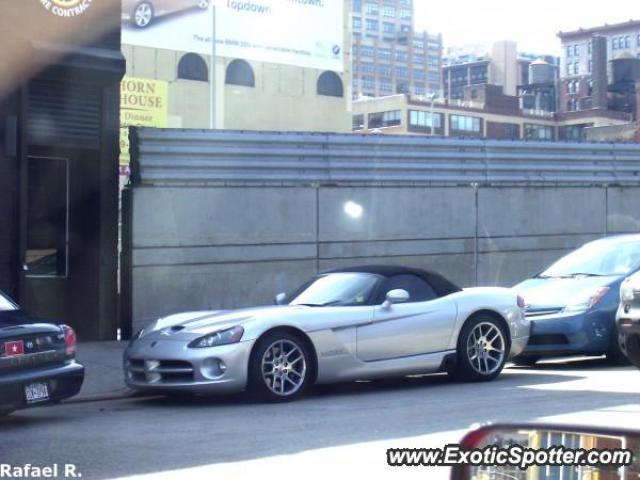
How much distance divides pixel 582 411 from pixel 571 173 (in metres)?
10.2

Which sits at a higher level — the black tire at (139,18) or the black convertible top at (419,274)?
the black tire at (139,18)

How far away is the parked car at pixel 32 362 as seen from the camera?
26.6 ft

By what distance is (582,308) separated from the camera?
1210cm

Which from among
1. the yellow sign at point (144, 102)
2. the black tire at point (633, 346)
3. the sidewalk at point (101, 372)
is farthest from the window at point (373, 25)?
the black tire at point (633, 346)

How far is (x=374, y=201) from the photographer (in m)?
16.5

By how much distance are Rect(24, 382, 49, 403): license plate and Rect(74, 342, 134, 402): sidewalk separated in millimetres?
2028

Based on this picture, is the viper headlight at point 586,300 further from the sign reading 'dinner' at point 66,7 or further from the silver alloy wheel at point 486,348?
the sign reading 'dinner' at point 66,7

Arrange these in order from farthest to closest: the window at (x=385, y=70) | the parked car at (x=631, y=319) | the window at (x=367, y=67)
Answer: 1. the window at (x=385, y=70)
2. the window at (x=367, y=67)
3. the parked car at (x=631, y=319)

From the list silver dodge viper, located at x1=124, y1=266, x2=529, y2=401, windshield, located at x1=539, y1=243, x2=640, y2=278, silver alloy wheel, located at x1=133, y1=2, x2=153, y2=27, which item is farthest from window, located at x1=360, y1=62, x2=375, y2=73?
silver dodge viper, located at x1=124, y1=266, x2=529, y2=401

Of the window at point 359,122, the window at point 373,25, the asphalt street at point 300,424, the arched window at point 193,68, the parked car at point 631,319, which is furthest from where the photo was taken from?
the window at point 373,25

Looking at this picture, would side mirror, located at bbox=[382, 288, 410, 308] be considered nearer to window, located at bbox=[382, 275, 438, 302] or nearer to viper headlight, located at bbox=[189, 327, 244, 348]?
window, located at bbox=[382, 275, 438, 302]

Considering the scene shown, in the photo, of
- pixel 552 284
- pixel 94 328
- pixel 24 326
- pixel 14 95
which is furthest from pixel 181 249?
pixel 24 326

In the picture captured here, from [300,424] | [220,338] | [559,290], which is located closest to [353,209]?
[559,290]

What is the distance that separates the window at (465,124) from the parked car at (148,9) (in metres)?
33.4
